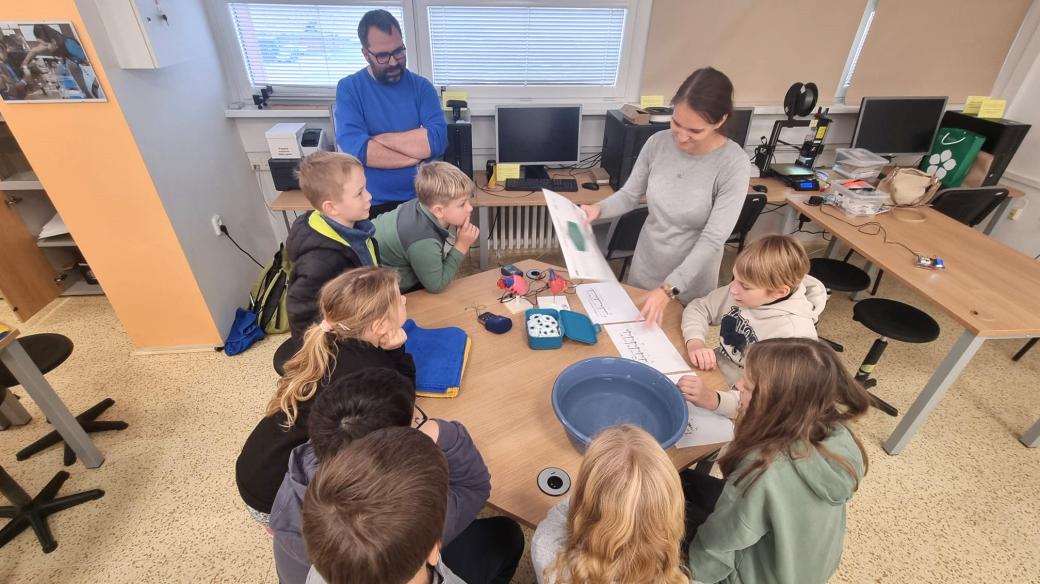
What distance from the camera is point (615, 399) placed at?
1261 mm

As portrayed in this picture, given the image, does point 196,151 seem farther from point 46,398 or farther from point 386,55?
point 46,398

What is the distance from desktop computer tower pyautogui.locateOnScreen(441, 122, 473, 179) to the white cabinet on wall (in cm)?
144

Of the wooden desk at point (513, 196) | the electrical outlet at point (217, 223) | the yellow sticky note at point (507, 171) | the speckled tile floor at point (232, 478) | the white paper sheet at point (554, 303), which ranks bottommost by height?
the speckled tile floor at point (232, 478)

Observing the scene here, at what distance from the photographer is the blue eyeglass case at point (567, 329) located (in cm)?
148

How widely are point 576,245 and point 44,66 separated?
2.34 m

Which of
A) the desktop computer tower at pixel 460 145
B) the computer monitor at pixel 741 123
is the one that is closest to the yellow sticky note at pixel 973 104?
the computer monitor at pixel 741 123

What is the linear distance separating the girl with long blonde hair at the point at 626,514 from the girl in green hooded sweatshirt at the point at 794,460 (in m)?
0.24

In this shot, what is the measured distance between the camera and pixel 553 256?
3.79 metres

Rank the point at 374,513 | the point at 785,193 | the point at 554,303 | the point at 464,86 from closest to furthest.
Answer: the point at 374,513 < the point at 554,303 < the point at 785,193 < the point at 464,86

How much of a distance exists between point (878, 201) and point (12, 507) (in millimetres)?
4338

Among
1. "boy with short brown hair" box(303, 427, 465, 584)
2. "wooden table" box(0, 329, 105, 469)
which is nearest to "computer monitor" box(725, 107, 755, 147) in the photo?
"boy with short brown hair" box(303, 427, 465, 584)

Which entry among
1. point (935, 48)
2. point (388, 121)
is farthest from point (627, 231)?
point (935, 48)

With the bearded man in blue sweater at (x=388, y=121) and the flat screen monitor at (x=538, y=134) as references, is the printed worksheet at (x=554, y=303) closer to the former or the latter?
the bearded man in blue sweater at (x=388, y=121)

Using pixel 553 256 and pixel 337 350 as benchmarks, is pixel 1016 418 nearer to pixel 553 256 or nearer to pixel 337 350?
pixel 553 256
